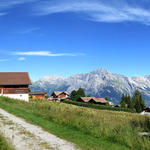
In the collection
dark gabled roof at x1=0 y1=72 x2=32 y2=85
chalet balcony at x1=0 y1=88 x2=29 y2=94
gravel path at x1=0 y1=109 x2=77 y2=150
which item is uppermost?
dark gabled roof at x1=0 y1=72 x2=32 y2=85

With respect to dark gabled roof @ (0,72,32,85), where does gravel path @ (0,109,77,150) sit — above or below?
below

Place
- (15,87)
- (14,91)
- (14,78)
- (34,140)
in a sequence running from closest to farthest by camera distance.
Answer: (34,140), (14,91), (15,87), (14,78)

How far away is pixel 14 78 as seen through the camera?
55375 mm

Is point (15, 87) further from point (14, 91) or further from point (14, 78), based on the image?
point (14, 78)

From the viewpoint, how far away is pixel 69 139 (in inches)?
430

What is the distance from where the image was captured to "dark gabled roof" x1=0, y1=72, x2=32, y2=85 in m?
54.0

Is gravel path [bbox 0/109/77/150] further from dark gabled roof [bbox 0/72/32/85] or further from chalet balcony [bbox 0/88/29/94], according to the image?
dark gabled roof [bbox 0/72/32/85]

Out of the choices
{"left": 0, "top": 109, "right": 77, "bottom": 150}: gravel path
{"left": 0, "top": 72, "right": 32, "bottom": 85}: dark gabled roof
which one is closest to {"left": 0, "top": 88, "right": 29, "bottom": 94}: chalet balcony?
{"left": 0, "top": 72, "right": 32, "bottom": 85}: dark gabled roof

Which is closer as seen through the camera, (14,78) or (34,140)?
(34,140)

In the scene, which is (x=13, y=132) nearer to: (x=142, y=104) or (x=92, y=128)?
(x=92, y=128)

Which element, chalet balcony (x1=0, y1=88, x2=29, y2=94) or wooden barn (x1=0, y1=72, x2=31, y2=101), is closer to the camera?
wooden barn (x1=0, y1=72, x2=31, y2=101)

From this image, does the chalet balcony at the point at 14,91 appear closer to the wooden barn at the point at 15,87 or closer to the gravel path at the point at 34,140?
the wooden barn at the point at 15,87

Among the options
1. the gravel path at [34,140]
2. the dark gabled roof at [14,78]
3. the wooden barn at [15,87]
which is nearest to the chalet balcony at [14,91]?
the wooden barn at [15,87]

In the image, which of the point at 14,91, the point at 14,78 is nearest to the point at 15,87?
the point at 14,91
